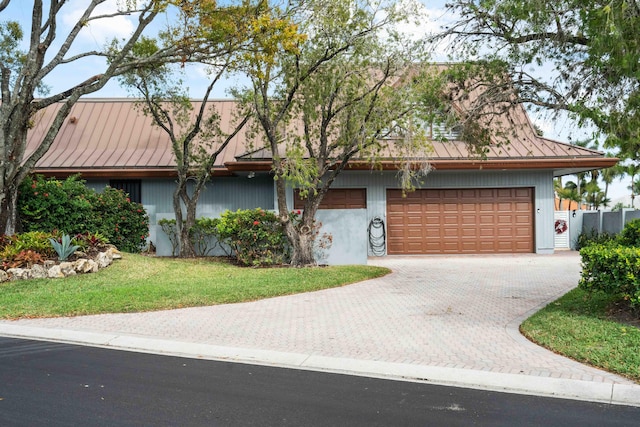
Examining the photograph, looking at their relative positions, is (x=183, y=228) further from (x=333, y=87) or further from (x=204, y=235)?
(x=333, y=87)

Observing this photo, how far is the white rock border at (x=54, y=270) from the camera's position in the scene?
12.0m

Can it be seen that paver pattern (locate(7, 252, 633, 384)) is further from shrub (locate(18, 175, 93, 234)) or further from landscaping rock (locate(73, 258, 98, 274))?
shrub (locate(18, 175, 93, 234))

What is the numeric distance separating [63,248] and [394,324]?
8099 millimetres

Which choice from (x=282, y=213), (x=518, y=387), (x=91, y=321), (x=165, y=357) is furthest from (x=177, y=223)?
(x=518, y=387)

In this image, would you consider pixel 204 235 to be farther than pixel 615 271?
Yes

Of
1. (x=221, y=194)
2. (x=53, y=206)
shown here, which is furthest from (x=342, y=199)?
(x=53, y=206)

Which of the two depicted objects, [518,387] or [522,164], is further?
[522,164]

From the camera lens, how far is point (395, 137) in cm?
1520

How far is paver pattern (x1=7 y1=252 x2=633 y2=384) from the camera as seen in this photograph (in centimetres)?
679

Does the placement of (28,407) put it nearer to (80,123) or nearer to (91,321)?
(91,321)

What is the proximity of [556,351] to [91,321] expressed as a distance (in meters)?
6.79

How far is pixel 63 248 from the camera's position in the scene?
41.9ft

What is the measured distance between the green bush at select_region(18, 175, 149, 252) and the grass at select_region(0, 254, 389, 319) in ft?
5.34

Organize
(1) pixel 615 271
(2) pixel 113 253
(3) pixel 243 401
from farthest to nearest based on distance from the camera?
(2) pixel 113 253
(1) pixel 615 271
(3) pixel 243 401
